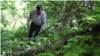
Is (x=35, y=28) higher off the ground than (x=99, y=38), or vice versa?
(x=99, y=38)

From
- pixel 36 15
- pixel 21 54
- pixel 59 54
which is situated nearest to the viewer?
pixel 59 54

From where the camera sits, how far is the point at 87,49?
0.58 meters

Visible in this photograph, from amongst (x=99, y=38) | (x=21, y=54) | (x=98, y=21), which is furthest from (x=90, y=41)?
(x=21, y=54)

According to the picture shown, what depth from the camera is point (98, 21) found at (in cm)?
75

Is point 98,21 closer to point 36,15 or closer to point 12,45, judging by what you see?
point 12,45

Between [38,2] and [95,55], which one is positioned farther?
[38,2]

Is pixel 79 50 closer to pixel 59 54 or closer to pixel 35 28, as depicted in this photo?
pixel 59 54

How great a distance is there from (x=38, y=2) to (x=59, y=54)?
3.25m

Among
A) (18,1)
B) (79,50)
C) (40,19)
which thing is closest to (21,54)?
(79,50)

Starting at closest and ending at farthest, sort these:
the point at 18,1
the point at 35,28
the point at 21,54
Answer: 1. the point at 21,54
2. the point at 35,28
3. the point at 18,1

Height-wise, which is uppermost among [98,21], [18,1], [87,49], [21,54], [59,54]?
[18,1]

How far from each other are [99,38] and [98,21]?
0.67 ft

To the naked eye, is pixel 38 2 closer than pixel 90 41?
No

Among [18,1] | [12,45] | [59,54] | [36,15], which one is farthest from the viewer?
[18,1]
